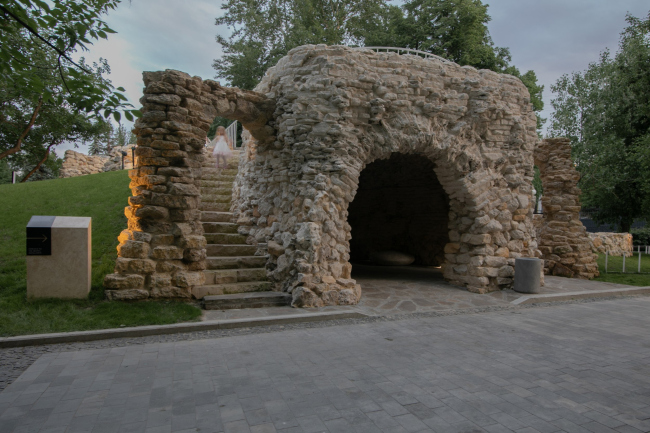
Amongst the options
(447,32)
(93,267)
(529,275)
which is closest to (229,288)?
(93,267)

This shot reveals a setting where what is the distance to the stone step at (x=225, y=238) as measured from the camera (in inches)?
329

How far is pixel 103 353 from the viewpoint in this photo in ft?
14.9

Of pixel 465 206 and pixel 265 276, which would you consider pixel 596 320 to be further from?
pixel 265 276

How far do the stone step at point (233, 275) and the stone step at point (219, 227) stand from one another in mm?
1550

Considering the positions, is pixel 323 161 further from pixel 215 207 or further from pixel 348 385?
pixel 348 385

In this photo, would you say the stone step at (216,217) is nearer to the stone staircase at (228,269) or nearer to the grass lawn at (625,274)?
the stone staircase at (228,269)

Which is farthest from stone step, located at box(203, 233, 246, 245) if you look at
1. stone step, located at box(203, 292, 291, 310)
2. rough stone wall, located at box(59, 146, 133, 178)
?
rough stone wall, located at box(59, 146, 133, 178)

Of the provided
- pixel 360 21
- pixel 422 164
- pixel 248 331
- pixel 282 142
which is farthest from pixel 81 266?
pixel 360 21

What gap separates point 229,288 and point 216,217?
267 cm

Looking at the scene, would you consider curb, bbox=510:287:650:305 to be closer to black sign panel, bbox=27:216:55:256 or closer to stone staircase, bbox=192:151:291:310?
stone staircase, bbox=192:151:291:310

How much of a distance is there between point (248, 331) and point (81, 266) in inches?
113

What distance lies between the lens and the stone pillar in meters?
6.39

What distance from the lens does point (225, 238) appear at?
333 inches

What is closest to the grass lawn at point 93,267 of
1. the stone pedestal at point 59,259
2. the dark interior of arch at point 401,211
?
the stone pedestal at point 59,259
